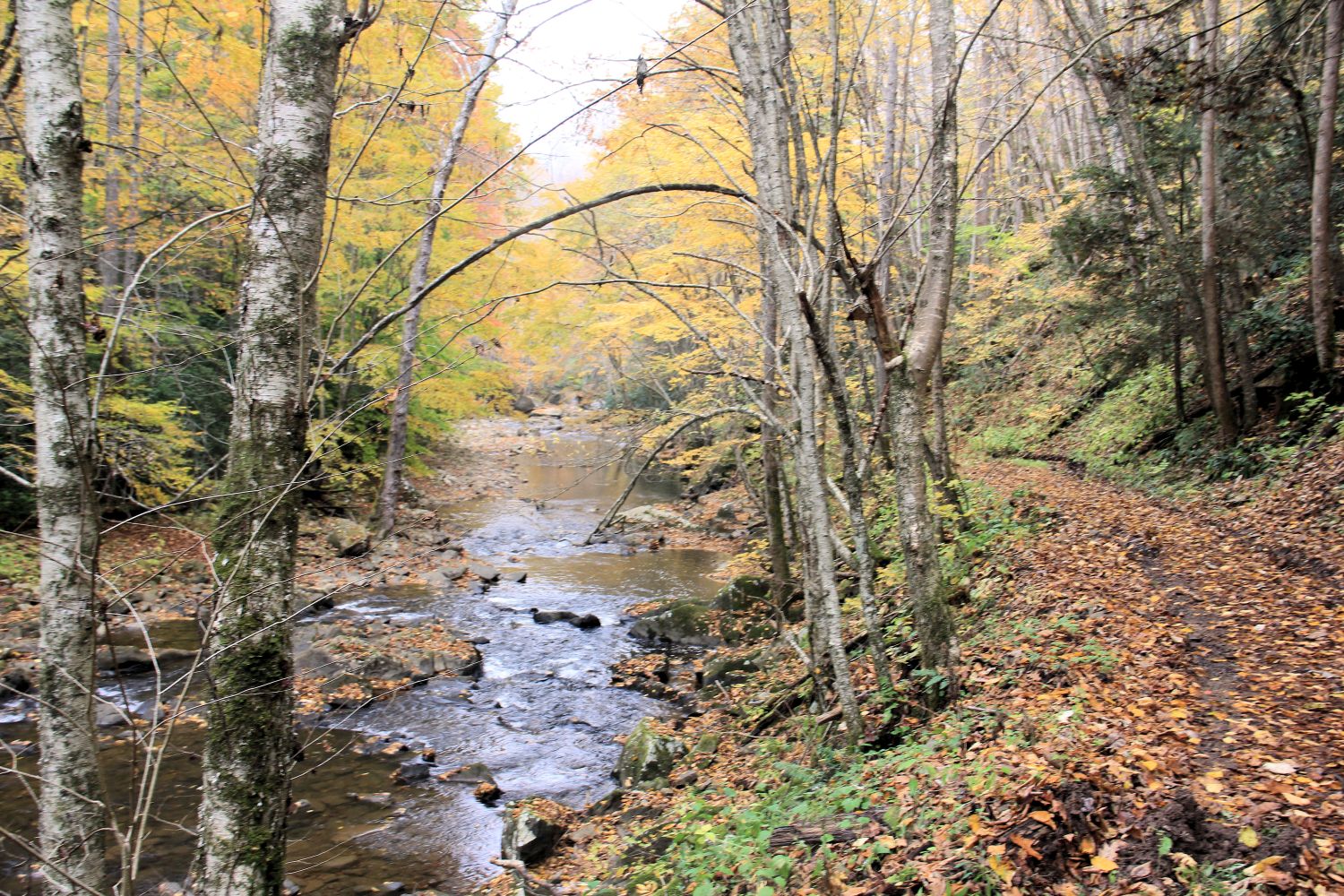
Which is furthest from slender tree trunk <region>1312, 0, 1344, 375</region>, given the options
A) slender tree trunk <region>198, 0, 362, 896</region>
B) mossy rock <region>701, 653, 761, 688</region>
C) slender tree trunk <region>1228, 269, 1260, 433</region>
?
slender tree trunk <region>198, 0, 362, 896</region>

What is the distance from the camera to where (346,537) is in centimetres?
1486

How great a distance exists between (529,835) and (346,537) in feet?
33.7

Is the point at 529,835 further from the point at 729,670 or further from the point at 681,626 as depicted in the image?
the point at 681,626

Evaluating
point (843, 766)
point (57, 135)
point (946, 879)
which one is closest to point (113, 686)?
point (57, 135)

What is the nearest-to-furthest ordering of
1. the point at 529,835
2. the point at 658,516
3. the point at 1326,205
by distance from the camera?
the point at 529,835, the point at 1326,205, the point at 658,516

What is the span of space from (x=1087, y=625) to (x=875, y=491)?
490cm

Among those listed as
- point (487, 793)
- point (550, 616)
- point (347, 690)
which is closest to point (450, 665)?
point (347, 690)

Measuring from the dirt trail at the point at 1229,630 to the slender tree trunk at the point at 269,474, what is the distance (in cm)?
387

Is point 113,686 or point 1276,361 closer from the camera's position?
point 113,686

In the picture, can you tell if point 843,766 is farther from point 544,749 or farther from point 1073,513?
point 1073,513

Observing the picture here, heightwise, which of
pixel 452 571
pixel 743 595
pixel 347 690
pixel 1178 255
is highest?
pixel 1178 255

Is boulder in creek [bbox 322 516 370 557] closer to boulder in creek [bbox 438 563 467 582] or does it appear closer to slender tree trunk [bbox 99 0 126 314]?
boulder in creek [bbox 438 563 467 582]

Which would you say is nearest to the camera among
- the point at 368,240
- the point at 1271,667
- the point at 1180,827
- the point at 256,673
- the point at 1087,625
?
the point at 256,673

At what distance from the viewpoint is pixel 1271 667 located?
4789 millimetres
